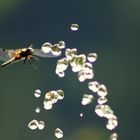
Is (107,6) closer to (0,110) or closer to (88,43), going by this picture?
(88,43)

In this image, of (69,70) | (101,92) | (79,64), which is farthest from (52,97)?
(69,70)

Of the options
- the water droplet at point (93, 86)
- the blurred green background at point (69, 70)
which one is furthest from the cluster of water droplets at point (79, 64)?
the blurred green background at point (69, 70)

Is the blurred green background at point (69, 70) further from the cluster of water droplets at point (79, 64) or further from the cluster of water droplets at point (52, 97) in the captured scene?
the cluster of water droplets at point (79, 64)

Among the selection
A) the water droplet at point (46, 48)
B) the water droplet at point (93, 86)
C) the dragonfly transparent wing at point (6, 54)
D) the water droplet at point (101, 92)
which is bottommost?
the water droplet at point (101, 92)

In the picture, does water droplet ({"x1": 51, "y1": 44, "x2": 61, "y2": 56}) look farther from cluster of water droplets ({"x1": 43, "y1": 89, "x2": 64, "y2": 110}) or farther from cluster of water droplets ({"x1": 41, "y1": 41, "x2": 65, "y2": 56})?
cluster of water droplets ({"x1": 43, "y1": 89, "x2": 64, "y2": 110})

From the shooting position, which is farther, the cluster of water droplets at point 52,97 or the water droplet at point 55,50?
the cluster of water droplets at point 52,97

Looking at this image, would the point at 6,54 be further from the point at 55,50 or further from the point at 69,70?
the point at 69,70

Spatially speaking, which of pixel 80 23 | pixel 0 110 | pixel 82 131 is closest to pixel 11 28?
pixel 80 23

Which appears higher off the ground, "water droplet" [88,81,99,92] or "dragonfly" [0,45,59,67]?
"dragonfly" [0,45,59,67]

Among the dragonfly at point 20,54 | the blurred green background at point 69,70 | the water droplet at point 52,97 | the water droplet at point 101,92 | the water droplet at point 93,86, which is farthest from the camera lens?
the blurred green background at point 69,70

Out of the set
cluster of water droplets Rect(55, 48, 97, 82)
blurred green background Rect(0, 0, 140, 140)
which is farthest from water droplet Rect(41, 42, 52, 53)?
blurred green background Rect(0, 0, 140, 140)
